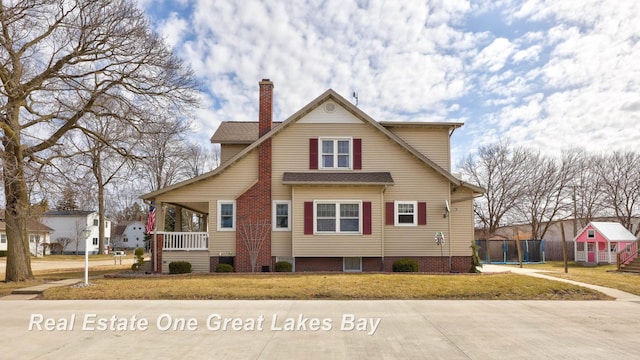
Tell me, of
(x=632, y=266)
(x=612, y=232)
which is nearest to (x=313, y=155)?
(x=632, y=266)

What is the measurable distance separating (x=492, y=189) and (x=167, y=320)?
3928 centimetres

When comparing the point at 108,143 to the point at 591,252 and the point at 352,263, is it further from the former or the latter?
the point at 591,252

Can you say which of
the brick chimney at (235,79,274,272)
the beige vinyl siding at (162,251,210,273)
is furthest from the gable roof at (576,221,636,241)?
the beige vinyl siding at (162,251,210,273)

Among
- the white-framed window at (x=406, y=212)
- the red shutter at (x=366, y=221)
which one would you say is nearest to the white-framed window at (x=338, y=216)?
the red shutter at (x=366, y=221)

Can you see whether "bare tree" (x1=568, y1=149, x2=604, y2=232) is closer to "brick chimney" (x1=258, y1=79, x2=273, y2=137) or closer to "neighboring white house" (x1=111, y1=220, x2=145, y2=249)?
"brick chimney" (x1=258, y1=79, x2=273, y2=137)

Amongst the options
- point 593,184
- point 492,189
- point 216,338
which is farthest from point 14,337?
point 593,184

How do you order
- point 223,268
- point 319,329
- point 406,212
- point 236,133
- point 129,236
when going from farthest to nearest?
point 129,236
point 236,133
point 406,212
point 223,268
point 319,329

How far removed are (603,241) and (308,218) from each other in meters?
22.1

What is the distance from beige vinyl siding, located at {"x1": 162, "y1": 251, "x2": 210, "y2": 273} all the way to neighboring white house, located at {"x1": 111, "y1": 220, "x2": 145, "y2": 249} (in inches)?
2570

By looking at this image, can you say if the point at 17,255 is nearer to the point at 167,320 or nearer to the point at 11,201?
the point at 11,201

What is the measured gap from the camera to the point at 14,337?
29.7ft

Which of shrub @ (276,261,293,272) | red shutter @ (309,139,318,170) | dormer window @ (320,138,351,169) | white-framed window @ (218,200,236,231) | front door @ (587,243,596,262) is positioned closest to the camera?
shrub @ (276,261,293,272)

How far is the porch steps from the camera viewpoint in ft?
83.1

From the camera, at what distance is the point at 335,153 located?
69.2ft
